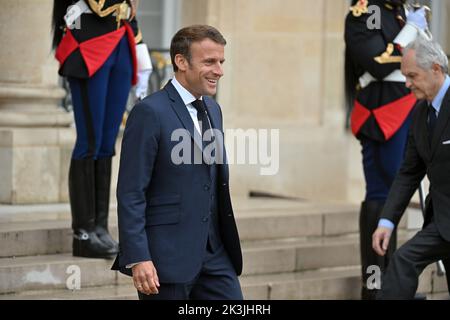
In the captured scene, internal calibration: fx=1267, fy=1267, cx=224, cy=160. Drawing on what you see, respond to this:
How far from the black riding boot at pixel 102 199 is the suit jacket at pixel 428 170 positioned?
6.06 feet

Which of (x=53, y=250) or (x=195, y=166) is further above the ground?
(x=195, y=166)

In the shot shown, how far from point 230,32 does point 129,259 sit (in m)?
5.32

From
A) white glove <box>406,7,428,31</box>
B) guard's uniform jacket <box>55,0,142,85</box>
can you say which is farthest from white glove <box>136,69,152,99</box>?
white glove <box>406,7,428,31</box>

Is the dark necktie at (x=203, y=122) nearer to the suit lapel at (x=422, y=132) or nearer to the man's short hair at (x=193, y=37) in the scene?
the man's short hair at (x=193, y=37)

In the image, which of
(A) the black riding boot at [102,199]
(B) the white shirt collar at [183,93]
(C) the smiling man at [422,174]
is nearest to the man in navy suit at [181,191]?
(B) the white shirt collar at [183,93]

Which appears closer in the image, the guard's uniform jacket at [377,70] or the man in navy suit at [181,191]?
the man in navy suit at [181,191]

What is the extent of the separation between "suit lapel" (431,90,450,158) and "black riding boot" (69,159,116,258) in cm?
212

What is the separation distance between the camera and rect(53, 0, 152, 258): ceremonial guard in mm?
7254

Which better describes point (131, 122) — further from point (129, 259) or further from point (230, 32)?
point (230, 32)

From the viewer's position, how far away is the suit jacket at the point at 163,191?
5.16 metres

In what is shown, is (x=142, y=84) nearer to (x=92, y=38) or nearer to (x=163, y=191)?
(x=92, y=38)

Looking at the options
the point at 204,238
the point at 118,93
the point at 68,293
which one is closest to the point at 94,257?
the point at 68,293

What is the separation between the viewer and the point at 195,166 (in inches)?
209
